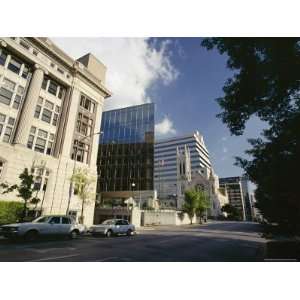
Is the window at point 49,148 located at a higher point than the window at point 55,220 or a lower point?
higher

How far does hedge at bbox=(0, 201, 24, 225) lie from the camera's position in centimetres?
1539

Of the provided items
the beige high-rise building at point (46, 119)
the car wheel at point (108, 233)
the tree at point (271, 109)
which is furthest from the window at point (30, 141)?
the tree at point (271, 109)

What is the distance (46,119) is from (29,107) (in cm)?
265

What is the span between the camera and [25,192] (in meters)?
15.7

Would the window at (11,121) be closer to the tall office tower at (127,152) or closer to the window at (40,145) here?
the window at (40,145)

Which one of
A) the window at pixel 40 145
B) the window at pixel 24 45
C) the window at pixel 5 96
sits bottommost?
the window at pixel 40 145

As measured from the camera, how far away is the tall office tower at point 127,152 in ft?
139

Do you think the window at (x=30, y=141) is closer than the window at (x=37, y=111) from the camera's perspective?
Yes

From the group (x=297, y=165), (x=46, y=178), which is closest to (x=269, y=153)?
(x=297, y=165)

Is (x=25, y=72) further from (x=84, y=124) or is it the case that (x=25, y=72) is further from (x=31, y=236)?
(x=31, y=236)

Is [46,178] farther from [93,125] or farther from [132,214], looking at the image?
[132,214]

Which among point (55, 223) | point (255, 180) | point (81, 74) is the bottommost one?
point (55, 223)

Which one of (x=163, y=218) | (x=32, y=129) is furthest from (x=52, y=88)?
(x=163, y=218)

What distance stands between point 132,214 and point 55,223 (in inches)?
634
